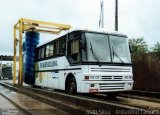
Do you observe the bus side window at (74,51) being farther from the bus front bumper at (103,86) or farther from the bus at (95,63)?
the bus front bumper at (103,86)

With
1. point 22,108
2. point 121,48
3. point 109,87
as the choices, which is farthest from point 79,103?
point 121,48

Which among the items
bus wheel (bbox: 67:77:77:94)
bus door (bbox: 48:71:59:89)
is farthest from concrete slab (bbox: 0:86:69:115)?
bus door (bbox: 48:71:59:89)

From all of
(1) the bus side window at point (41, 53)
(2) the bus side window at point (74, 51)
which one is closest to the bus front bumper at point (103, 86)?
(2) the bus side window at point (74, 51)

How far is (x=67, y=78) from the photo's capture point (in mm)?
14867

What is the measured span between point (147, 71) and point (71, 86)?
6028 millimetres

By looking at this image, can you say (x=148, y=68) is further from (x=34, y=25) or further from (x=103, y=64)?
(x=34, y=25)

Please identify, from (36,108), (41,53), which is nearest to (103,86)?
(36,108)

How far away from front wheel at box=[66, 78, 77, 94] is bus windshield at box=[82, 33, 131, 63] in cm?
135

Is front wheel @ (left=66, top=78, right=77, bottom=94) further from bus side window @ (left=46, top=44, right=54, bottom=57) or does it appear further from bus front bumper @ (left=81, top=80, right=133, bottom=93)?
bus side window @ (left=46, top=44, right=54, bottom=57)

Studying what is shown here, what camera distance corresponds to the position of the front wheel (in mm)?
13976

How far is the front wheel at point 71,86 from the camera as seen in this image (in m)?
14.0

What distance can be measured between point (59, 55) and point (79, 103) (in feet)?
19.7

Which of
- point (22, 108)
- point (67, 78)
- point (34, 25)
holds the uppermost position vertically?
point (34, 25)

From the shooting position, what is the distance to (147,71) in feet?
62.0
